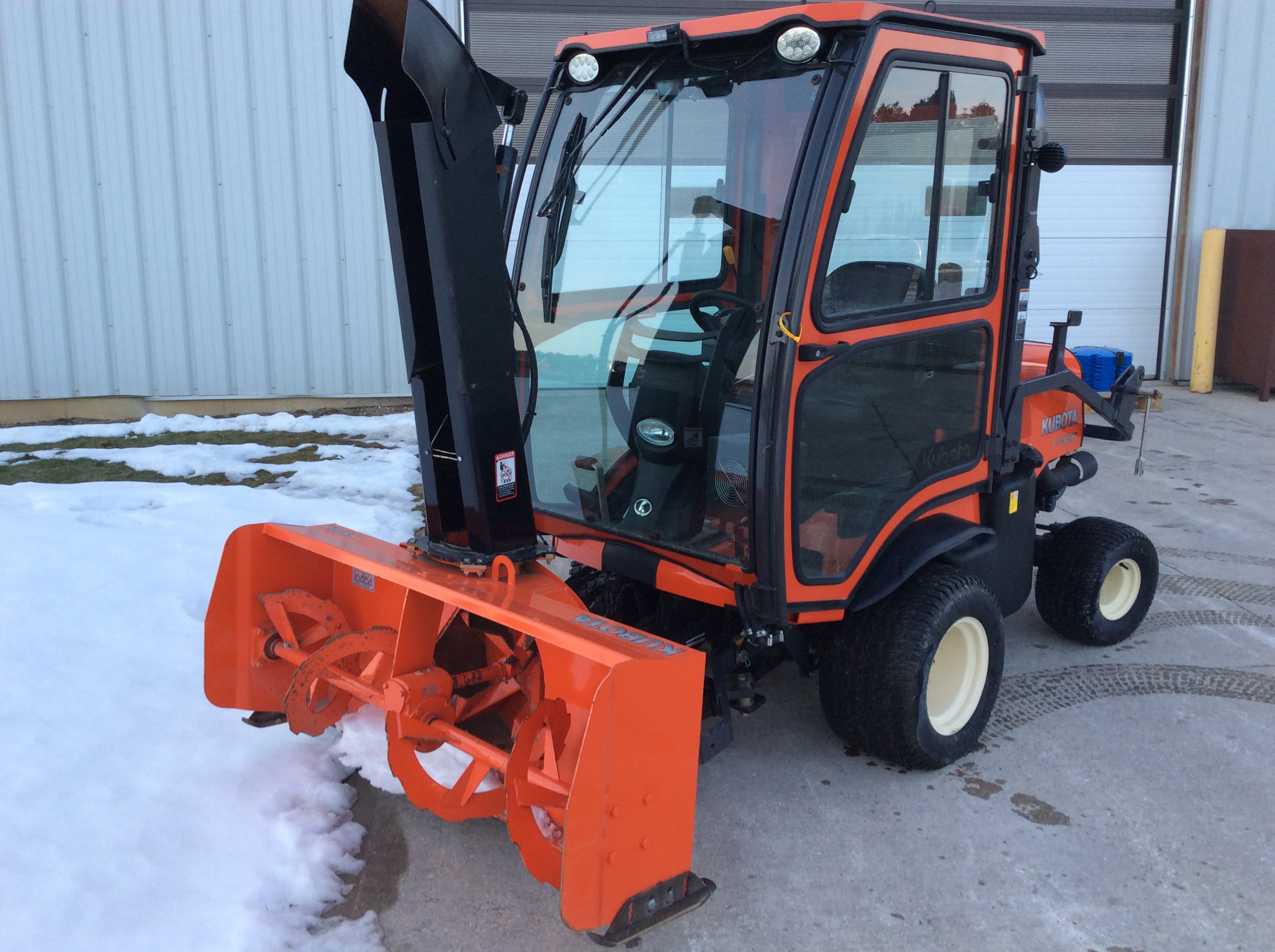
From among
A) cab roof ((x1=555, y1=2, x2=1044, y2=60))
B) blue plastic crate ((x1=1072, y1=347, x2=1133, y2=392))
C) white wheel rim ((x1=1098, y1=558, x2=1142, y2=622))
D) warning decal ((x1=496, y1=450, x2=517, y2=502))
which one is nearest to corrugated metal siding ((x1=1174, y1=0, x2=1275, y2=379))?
blue plastic crate ((x1=1072, y1=347, x2=1133, y2=392))

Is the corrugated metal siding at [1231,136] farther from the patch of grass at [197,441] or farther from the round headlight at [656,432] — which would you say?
the round headlight at [656,432]

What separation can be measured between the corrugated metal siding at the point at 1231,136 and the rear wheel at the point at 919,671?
831 cm

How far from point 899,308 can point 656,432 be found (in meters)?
0.77

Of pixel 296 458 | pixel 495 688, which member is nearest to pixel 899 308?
pixel 495 688

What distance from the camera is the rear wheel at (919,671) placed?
10.00ft

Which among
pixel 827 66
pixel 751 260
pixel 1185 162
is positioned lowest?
pixel 751 260

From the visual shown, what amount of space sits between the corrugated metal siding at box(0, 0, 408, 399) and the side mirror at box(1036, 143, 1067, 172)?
655 cm

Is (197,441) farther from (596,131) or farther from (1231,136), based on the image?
(1231,136)

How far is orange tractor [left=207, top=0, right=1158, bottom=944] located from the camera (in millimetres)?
2545

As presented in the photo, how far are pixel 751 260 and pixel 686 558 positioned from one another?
861 millimetres

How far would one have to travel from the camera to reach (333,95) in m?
8.56

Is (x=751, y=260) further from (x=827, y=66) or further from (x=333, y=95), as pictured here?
(x=333, y=95)

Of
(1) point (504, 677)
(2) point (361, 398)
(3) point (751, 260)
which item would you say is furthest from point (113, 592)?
(2) point (361, 398)

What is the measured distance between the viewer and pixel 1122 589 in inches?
169
